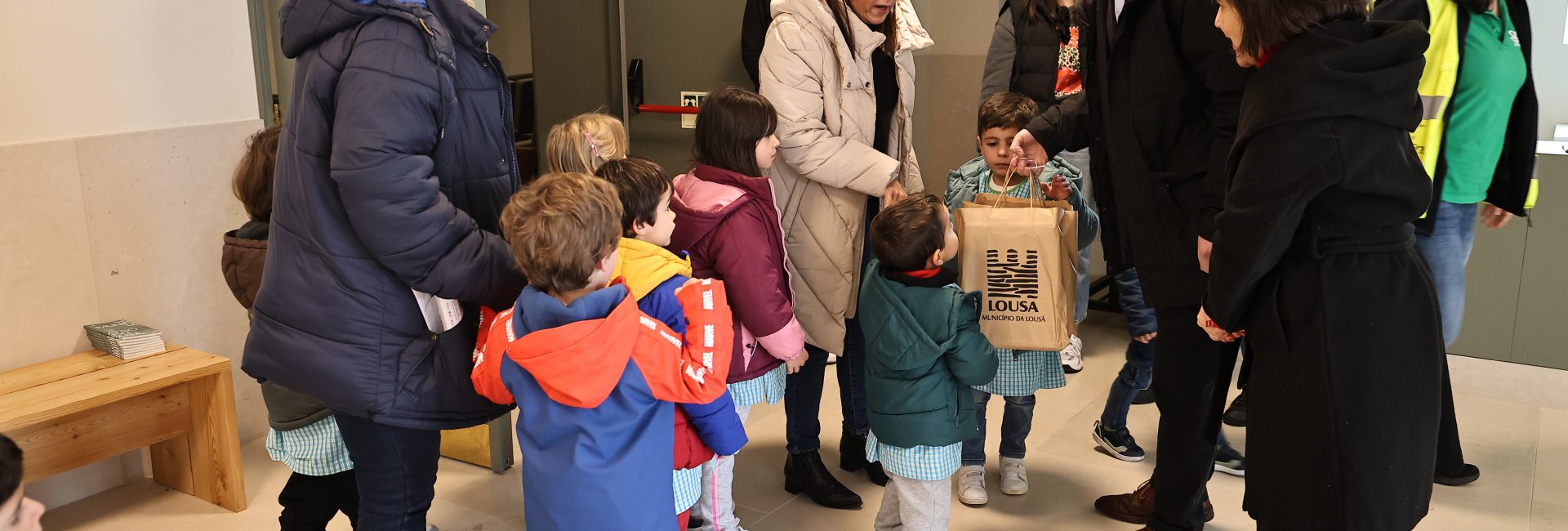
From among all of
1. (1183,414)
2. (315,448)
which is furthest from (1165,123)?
(315,448)

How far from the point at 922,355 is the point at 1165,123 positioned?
731mm

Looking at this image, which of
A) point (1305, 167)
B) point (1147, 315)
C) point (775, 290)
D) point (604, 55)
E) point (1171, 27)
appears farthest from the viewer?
point (604, 55)

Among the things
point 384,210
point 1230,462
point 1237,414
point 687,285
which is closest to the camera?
point 384,210

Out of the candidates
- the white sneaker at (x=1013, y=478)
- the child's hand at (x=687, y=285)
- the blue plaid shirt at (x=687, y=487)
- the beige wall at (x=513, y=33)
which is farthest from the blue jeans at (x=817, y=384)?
the beige wall at (x=513, y=33)

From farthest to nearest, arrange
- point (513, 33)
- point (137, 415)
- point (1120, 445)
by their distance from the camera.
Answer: point (513, 33) < point (1120, 445) < point (137, 415)

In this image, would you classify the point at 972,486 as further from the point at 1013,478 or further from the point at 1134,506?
the point at 1134,506

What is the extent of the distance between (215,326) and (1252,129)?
315 centimetres

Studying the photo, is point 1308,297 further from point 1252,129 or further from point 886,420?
point 886,420

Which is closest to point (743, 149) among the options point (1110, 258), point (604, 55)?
point (1110, 258)

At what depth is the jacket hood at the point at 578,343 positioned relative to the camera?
2023 millimetres

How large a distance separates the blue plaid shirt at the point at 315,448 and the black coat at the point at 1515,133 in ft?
9.23

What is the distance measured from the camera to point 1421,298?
86.3 inches

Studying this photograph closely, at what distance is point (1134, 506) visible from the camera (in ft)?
10.5

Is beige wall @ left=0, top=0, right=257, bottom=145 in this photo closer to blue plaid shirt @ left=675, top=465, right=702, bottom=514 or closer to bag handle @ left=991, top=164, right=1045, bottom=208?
blue plaid shirt @ left=675, top=465, right=702, bottom=514
